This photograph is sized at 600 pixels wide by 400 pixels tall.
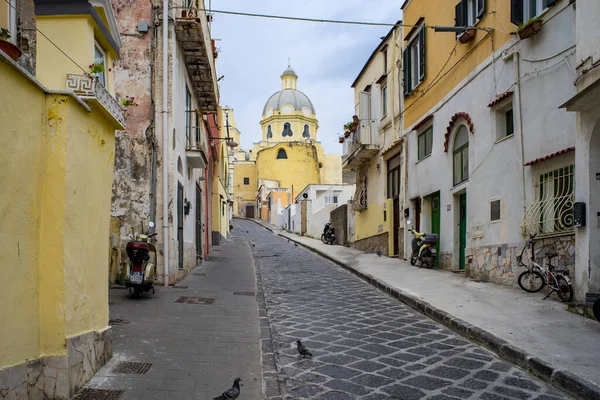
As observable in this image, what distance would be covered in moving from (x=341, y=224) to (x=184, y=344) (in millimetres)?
20535

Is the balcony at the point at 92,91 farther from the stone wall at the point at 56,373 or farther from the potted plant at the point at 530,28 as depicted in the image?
the potted plant at the point at 530,28

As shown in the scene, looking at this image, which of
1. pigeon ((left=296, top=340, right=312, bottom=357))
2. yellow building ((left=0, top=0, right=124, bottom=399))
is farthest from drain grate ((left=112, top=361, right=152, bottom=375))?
pigeon ((left=296, top=340, right=312, bottom=357))

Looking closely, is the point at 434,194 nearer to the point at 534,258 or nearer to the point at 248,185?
the point at 534,258

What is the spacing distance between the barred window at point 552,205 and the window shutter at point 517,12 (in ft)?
9.72

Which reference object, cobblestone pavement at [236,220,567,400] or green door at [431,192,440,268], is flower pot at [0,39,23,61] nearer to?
cobblestone pavement at [236,220,567,400]

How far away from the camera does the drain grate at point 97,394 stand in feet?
14.6

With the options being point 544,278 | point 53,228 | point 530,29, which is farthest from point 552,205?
point 53,228

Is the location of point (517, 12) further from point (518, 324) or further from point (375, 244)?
point (375, 244)

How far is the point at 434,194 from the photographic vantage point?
15102mm

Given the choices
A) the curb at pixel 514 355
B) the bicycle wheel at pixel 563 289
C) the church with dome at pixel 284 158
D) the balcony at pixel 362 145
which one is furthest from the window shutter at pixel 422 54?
the church with dome at pixel 284 158

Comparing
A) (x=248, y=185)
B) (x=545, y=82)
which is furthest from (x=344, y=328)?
(x=248, y=185)

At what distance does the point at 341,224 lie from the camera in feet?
87.3

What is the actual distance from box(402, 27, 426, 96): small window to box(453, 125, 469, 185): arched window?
300cm

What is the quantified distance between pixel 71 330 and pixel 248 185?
69203mm
